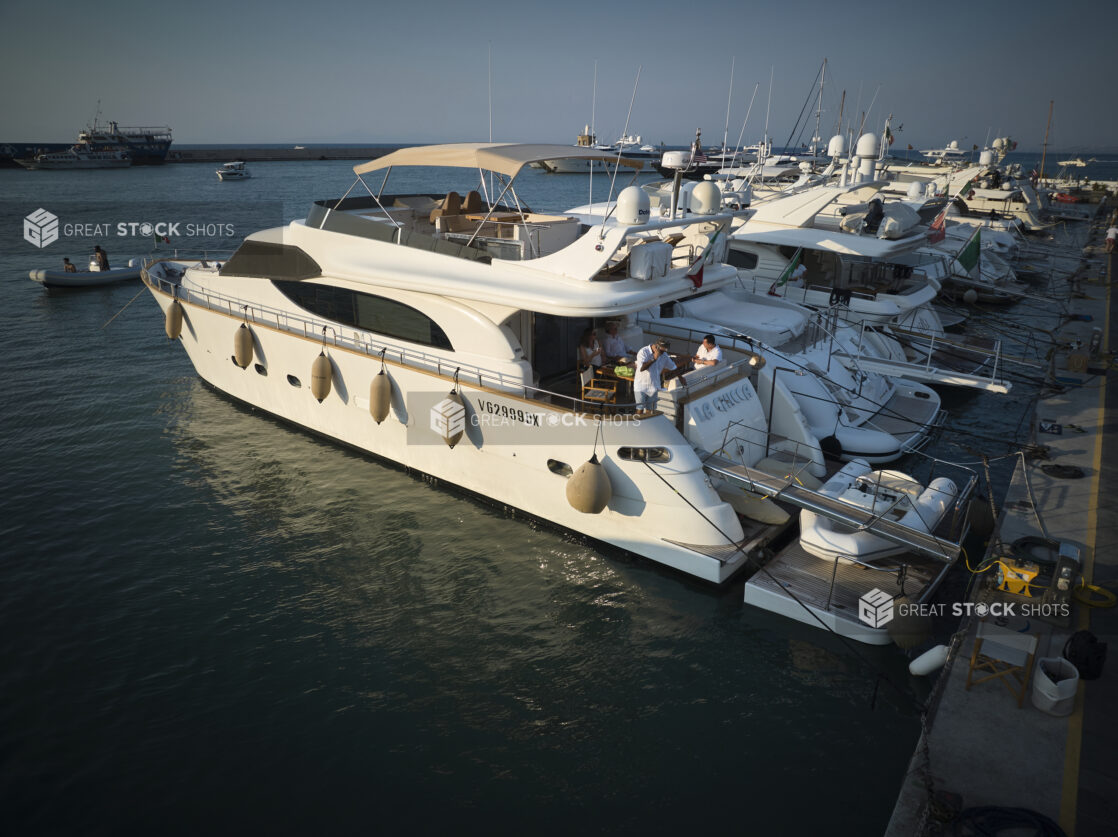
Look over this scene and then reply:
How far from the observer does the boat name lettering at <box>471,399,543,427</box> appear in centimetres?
976

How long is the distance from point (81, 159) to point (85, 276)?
73995 millimetres

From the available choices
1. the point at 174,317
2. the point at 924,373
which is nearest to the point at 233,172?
the point at 174,317

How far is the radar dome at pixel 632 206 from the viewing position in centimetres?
955

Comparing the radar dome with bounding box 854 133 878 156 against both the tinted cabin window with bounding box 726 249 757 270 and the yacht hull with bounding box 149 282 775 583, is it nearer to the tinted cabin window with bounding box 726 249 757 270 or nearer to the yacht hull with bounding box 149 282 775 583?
the tinted cabin window with bounding box 726 249 757 270

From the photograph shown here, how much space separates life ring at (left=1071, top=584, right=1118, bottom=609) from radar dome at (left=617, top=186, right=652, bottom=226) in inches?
274

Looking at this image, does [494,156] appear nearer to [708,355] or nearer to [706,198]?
[708,355]

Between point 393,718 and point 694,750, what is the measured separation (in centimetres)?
305

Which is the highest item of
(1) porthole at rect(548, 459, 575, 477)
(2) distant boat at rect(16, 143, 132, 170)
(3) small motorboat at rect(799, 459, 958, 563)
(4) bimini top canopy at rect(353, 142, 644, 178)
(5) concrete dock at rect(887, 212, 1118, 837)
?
(2) distant boat at rect(16, 143, 132, 170)

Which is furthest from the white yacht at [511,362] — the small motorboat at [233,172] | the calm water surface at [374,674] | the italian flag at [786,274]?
the small motorboat at [233,172]

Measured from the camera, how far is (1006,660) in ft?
22.9

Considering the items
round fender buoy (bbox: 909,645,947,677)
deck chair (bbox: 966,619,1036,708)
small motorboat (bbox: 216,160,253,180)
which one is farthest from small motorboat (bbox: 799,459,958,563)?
small motorboat (bbox: 216,160,253,180)

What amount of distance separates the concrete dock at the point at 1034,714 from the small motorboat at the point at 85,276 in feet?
92.5

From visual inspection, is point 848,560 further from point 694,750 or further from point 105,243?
point 105,243

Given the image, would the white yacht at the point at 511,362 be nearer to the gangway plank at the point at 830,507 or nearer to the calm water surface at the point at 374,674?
the gangway plank at the point at 830,507
